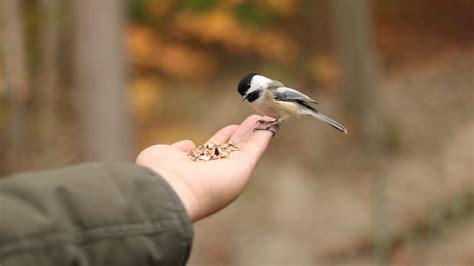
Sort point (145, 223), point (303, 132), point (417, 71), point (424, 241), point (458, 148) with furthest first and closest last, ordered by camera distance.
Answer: point (417, 71), point (303, 132), point (458, 148), point (424, 241), point (145, 223)

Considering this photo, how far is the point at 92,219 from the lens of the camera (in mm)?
1458

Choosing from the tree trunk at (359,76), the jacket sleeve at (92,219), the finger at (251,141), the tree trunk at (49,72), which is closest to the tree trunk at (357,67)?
the tree trunk at (359,76)

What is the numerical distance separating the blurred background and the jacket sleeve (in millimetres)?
4363

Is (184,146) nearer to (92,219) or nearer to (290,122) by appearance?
(92,219)

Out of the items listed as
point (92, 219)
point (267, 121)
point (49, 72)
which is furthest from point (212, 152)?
point (49, 72)

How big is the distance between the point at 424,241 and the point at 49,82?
510 centimetres

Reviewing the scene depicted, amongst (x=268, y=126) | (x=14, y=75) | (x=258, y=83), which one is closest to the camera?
(x=268, y=126)

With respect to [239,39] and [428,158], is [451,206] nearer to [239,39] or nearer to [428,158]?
[428,158]

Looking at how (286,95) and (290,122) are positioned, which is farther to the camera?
(290,122)

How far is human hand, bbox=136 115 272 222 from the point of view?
193 centimetres

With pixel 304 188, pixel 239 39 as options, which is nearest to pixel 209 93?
pixel 239 39

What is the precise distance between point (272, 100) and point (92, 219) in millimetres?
1913

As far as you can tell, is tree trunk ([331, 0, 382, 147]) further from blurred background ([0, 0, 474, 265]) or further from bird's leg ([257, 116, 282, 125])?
bird's leg ([257, 116, 282, 125])

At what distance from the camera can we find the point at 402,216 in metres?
6.29
